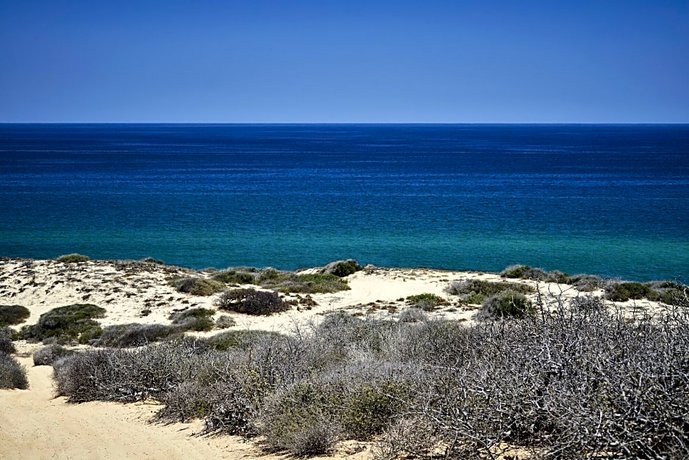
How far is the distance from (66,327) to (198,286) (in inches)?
229

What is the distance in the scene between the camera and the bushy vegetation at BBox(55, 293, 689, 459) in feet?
17.6

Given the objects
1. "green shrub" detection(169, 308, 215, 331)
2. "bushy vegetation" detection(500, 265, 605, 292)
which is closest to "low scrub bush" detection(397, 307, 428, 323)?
"green shrub" detection(169, 308, 215, 331)

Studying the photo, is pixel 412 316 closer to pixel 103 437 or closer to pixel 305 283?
pixel 305 283

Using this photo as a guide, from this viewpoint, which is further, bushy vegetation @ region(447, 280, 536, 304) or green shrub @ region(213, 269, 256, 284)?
green shrub @ region(213, 269, 256, 284)

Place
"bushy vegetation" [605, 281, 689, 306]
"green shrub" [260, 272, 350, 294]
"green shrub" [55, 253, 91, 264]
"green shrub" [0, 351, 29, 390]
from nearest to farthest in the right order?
"green shrub" [0, 351, 29, 390] < "bushy vegetation" [605, 281, 689, 306] < "green shrub" [260, 272, 350, 294] < "green shrub" [55, 253, 91, 264]

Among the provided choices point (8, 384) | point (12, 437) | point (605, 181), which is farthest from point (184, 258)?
point (605, 181)

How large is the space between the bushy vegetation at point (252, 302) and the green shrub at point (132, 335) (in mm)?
3547

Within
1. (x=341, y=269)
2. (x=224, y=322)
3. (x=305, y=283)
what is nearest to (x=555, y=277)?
Result: (x=341, y=269)

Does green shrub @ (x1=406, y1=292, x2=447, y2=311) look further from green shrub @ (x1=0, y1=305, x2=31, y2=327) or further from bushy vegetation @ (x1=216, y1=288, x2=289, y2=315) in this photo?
green shrub @ (x1=0, y1=305, x2=31, y2=327)

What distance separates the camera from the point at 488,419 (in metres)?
6.09

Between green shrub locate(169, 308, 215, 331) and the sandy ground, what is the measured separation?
577 mm

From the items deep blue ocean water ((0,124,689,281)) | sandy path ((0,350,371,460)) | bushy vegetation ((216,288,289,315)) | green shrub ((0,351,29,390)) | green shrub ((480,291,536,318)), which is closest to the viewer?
sandy path ((0,350,371,460))

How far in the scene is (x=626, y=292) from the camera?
2170 cm

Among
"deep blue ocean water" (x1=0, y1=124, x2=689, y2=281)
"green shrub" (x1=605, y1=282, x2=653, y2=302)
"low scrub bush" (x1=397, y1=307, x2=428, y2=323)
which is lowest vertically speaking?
"deep blue ocean water" (x1=0, y1=124, x2=689, y2=281)
